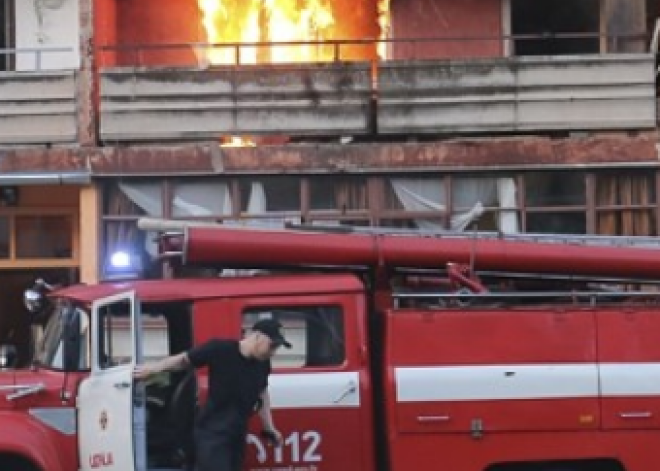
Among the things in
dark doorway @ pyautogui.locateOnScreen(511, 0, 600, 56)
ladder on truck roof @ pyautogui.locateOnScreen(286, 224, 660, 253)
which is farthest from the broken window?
ladder on truck roof @ pyautogui.locateOnScreen(286, 224, 660, 253)

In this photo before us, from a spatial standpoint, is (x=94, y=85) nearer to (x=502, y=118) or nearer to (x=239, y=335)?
(x=502, y=118)

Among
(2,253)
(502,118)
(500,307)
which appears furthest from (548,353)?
(2,253)

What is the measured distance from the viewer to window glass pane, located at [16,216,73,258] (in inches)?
647

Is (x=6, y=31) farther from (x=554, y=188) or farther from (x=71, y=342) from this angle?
(x=71, y=342)

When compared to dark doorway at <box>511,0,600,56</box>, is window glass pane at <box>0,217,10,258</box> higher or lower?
lower

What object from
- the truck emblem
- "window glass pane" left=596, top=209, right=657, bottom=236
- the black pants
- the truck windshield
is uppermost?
"window glass pane" left=596, top=209, right=657, bottom=236

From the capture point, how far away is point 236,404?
301 inches

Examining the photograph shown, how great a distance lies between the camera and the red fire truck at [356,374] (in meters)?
7.98

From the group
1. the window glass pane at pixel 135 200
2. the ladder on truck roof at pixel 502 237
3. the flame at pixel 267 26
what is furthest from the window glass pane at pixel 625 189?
the ladder on truck roof at pixel 502 237

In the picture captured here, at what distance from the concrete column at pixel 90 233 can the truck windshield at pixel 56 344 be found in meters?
6.58

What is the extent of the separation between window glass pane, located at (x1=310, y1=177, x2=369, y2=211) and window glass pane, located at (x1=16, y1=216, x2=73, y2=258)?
354 centimetres

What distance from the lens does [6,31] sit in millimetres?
16453

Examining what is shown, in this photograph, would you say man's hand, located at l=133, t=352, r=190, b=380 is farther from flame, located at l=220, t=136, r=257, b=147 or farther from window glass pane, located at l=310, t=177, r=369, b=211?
flame, located at l=220, t=136, r=257, b=147

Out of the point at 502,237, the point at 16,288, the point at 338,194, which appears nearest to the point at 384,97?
the point at 338,194
